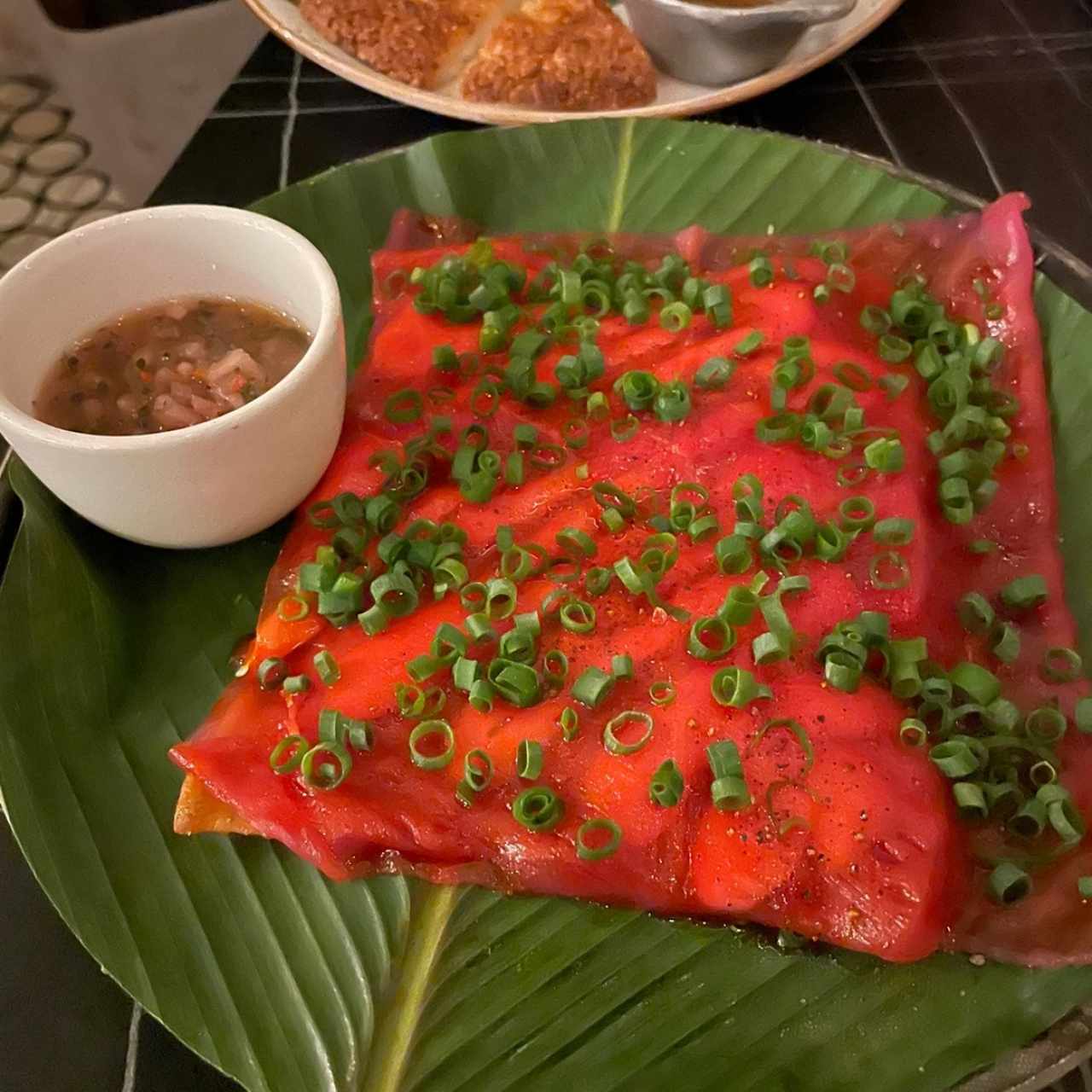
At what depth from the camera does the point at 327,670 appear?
5.45 feet

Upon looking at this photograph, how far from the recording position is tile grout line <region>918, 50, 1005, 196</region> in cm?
290

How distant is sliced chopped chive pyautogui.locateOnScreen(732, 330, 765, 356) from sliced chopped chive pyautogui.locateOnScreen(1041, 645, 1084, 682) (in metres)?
0.79

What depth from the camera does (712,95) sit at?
2697 millimetres

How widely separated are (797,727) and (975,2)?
327 centimetres

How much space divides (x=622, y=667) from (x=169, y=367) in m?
1.07

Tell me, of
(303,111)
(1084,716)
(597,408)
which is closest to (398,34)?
(303,111)

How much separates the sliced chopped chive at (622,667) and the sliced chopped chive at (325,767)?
0.46 metres

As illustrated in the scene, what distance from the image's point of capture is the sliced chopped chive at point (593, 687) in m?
1.55

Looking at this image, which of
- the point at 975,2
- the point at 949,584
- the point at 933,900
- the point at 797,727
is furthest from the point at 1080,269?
the point at 975,2

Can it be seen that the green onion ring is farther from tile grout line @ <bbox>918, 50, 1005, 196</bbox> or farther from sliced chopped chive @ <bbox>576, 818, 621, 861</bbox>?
tile grout line @ <bbox>918, 50, 1005, 196</bbox>

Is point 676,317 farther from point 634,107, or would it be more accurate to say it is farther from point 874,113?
point 874,113

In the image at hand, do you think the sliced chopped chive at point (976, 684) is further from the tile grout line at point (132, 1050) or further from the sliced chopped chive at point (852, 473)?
the tile grout line at point (132, 1050)

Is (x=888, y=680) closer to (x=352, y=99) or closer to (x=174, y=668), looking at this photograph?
(x=174, y=668)

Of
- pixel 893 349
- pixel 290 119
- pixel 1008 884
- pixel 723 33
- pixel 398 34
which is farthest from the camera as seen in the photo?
pixel 290 119
